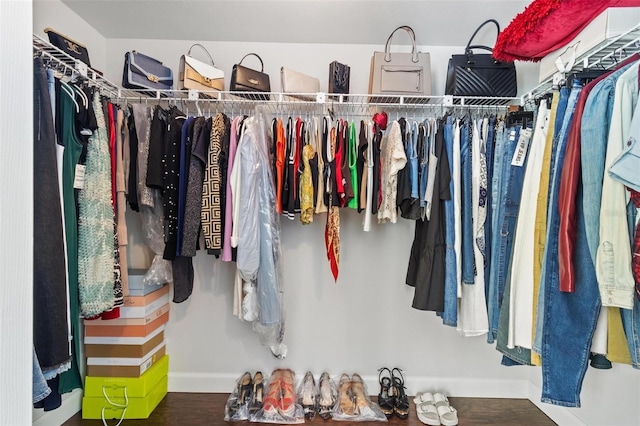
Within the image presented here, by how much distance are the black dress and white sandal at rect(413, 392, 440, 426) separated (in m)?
0.75

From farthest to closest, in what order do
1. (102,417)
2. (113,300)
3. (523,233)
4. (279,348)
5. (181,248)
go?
(279,348) < (102,417) < (181,248) < (113,300) < (523,233)

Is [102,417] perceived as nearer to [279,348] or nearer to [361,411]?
[279,348]

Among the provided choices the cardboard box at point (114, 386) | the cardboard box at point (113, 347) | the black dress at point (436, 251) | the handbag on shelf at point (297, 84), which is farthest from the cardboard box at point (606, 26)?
the cardboard box at point (114, 386)

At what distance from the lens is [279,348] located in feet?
6.52

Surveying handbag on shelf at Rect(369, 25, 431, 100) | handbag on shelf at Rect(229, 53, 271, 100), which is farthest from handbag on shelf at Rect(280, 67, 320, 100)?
handbag on shelf at Rect(369, 25, 431, 100)

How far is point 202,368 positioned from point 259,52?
2.17 m

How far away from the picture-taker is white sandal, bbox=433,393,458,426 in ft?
5.68

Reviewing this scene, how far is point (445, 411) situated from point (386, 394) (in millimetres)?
343

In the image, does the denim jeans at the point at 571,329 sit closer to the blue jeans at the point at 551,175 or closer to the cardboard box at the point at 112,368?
the blue jeans at the point at 551,175

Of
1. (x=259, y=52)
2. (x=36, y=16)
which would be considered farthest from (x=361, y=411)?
(x=36, y=16)

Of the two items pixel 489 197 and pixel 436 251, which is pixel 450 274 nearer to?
pixel 436 251

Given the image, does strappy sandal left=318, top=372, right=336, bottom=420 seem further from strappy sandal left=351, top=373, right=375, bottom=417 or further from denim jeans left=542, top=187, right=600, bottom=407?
denim jeans left=542, top=187, right=600, bottom=407

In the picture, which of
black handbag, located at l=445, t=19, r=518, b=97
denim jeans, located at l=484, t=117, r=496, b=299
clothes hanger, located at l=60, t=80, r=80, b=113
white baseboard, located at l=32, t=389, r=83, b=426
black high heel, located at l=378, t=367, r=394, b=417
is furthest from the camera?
black high heel, located at l=378, t=367, r=394, b=417
